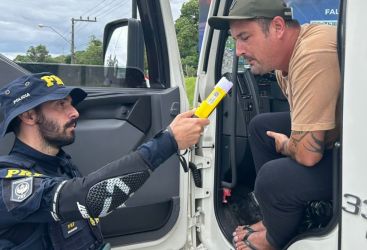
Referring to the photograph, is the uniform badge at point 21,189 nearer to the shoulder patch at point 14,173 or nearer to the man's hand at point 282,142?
the shoulder patch at point 14,173

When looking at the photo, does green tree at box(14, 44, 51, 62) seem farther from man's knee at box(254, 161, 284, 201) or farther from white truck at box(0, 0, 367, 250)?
man's knee at box(254, 161, 284, 201)

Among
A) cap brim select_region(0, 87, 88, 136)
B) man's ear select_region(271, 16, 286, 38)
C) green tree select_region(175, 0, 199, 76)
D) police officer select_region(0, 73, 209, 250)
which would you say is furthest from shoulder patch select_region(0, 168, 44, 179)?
green tree select_region(175, 0, 199, 76)

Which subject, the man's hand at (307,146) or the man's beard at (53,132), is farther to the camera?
the man's beard at (53,132)

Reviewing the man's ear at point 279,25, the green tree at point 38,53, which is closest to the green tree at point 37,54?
the green tree at point 38,53

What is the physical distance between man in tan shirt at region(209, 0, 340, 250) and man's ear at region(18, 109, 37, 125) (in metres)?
0.82

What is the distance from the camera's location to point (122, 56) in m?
2.40

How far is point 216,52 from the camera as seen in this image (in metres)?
2.41

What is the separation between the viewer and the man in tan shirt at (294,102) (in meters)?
1.47

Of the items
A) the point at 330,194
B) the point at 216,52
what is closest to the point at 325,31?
the point at 330,194

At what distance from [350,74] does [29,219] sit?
3.68 ft

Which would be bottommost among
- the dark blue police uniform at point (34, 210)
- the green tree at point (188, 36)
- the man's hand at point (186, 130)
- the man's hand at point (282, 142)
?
the dark blue police uniform at point (34, 210)

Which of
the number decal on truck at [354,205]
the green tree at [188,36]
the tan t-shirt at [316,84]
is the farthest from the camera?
the green tree at [188,36]

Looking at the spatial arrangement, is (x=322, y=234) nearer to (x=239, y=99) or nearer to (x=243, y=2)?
(x=243, y=2)

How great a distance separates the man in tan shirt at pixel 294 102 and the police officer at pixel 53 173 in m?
0.33
